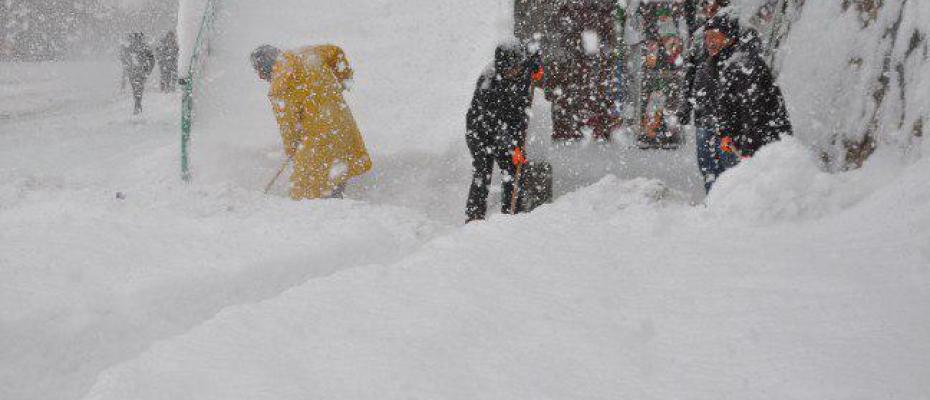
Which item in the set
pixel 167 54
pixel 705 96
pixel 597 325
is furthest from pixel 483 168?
pixel 167 54

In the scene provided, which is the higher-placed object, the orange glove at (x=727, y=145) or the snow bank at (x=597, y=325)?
the orange glove at (x=727, y=145)

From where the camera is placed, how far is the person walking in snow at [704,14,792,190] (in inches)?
147

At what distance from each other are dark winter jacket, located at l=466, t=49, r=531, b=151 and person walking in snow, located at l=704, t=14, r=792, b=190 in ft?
4.24

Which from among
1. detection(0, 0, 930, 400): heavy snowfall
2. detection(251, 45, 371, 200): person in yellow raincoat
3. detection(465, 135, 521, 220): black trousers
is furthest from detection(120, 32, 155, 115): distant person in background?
detection(465, 135, 521, 220): black trousers

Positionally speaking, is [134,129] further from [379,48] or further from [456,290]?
[456,290]

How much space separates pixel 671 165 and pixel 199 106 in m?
5.54

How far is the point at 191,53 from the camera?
25.0ft

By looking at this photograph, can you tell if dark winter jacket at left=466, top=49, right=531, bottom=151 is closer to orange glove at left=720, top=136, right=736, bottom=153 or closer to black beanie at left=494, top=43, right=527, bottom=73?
black beanie at left=494, top=43, right=527, bottom=73

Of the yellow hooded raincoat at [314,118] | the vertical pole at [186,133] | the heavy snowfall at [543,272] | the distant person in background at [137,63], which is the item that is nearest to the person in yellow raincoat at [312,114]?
the yellow hooded raincoat at [314,118]

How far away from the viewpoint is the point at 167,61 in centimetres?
1498

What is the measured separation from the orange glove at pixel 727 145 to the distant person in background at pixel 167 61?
1419 centimetres

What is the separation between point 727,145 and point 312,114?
10.1ft

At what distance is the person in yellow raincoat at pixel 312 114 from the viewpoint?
4980mm

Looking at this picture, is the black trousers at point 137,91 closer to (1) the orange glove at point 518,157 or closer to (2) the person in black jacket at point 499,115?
(2) the person in black jacket at point 499,115
